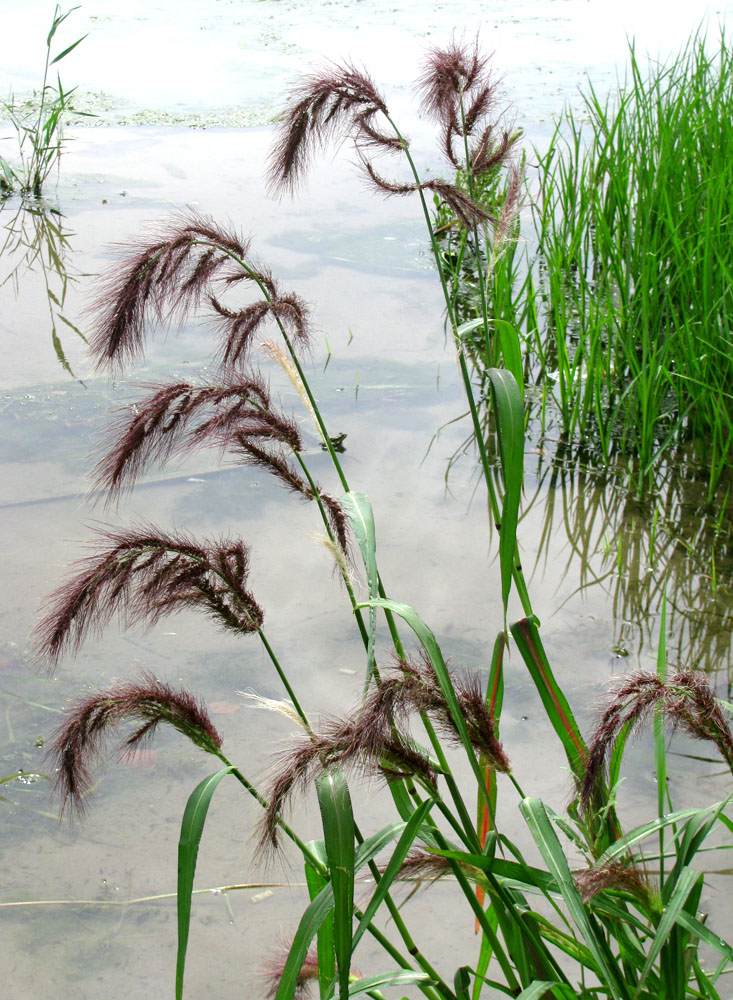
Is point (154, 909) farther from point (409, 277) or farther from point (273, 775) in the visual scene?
point (409, 277)

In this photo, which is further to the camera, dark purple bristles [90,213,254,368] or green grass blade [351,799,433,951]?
dark purple bristles [90,213,254,368]

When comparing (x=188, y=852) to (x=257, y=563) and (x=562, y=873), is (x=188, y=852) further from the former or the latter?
(x=257, y=563)

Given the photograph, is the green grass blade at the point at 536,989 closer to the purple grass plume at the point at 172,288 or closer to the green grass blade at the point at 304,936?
the green grass blade at the point at 304,936

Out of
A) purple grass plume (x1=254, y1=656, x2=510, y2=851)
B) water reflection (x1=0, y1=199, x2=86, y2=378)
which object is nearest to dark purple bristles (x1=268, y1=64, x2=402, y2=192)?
purple grass plume (x1=254, y1=656, x2=510, y2=851)

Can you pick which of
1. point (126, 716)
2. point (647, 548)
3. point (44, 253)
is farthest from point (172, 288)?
point (44, 253)

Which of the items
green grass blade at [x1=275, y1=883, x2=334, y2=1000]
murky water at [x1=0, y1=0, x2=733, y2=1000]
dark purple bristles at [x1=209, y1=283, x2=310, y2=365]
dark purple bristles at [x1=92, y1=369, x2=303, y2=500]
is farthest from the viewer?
murky water at [x1=0, y1=0, x2=733, y2=1000]

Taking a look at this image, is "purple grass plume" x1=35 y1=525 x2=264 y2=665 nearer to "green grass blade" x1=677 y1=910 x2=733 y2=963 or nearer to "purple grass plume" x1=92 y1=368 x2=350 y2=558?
"purple grass plume" x1=92 y1=368 x2=350 y2=558

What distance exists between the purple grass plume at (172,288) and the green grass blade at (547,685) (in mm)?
435

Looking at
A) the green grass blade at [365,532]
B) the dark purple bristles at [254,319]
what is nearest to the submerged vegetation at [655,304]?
the dark purple bristles at [254,319]

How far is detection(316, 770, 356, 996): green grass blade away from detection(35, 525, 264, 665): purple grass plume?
0.77 feet

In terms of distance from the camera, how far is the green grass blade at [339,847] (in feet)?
2.60

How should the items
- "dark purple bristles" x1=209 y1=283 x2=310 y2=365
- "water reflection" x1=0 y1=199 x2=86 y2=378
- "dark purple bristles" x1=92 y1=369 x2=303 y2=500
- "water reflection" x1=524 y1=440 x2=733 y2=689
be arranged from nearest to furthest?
1. "dark purple bristles" x1=92 y1=369 x2=303 y2=500
2. "dark purple bristles" x1=209 y1=283 x2=310 y2=365
3. "water reflection" x1=524 y1=440 x2=733 y2=689
4. "water reflection" x1=0 y1=199 x2=86 y2=378

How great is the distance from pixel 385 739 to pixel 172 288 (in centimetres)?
59

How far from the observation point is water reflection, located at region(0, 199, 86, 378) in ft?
12.6
